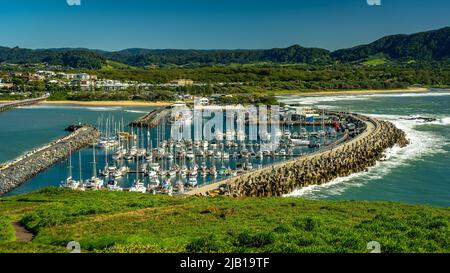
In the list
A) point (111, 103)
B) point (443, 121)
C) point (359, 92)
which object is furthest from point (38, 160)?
point (359, 92)

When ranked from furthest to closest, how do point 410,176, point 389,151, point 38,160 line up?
point 389,151 < point 38,160 < point 410,176

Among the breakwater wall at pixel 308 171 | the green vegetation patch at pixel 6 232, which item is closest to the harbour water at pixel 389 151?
the breakwater wall at pixel 308 171

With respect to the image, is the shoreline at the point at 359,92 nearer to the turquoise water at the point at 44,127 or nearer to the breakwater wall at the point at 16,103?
the turquoise water at the point at 44,127

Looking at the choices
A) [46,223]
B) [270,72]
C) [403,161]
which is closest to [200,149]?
[403,161]

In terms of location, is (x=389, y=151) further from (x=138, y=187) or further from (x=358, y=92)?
(x=358, y=92)
